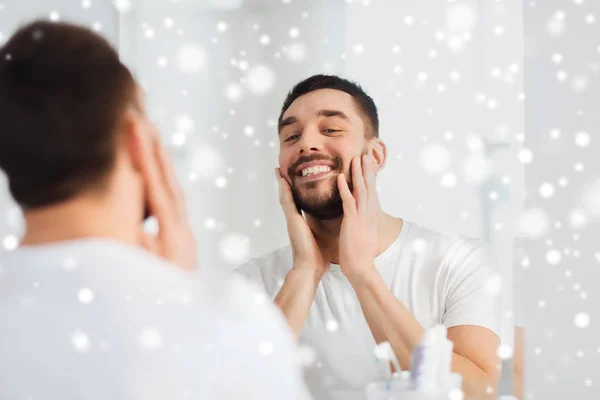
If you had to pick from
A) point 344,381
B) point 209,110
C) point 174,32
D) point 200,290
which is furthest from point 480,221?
point 200,290

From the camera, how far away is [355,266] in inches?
51.8

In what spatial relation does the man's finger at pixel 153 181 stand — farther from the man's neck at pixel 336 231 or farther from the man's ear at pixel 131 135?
the man's neck at pixel 336 231

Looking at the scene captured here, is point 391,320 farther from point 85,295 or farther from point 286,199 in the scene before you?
point 85,295

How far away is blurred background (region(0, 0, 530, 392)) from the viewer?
1886 millimetres

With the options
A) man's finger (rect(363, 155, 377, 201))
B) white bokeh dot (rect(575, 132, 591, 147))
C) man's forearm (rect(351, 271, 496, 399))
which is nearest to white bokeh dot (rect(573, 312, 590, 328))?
man's forearm (rect(351, 271, 496, 399))

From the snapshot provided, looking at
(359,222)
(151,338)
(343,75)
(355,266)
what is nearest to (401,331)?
(355,266)

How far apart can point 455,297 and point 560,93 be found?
19.7 inches

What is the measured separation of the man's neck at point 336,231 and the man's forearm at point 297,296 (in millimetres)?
154

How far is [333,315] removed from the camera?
1.43 meters

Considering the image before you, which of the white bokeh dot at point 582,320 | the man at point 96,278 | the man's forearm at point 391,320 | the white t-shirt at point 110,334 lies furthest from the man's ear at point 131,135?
the white bokeh dot at point 582,320

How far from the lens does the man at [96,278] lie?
554mm

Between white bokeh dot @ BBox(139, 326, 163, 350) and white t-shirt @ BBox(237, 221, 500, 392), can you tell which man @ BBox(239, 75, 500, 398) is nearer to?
white t-shirt @ BBox(237, 221, 500, 392)

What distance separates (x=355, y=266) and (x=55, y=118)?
81cm

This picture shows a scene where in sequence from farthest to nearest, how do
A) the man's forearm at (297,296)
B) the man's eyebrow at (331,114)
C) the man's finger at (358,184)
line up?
the man's eyebrow at (331,114), the man's finger at (358,184), the man's forearm at (297,296)
